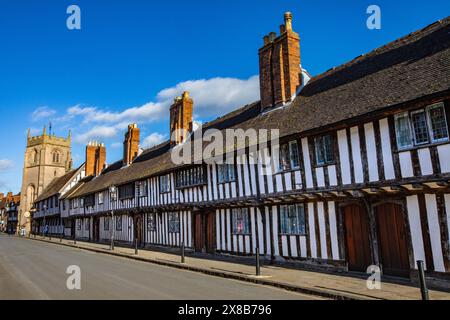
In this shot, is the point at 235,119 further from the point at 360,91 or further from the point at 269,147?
the point at 360,91

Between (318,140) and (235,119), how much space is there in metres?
7.99

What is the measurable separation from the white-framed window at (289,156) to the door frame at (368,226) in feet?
7.20

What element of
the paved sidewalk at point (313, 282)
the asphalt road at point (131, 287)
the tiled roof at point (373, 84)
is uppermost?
the tiled roof at point (373, 84)

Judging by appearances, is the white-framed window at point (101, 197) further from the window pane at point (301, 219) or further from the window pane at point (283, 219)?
the window pane at point (301, 219)

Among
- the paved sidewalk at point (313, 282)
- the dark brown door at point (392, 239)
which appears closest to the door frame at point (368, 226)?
the dark brown door at point (392, 239)

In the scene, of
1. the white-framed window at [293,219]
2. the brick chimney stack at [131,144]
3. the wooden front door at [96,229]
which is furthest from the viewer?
the wooden front door at [96,229]

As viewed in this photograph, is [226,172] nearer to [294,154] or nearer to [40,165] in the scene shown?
[294,154]

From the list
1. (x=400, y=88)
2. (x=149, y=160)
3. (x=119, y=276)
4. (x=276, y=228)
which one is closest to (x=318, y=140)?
(x=400, y=88)

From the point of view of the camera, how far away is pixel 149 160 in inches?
989

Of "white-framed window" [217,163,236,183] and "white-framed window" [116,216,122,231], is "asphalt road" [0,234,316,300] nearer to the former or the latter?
"white-framed window" [217,163,236,183]

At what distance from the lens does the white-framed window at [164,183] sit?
2003 cm

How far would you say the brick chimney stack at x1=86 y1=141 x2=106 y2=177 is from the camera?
36.2 meters

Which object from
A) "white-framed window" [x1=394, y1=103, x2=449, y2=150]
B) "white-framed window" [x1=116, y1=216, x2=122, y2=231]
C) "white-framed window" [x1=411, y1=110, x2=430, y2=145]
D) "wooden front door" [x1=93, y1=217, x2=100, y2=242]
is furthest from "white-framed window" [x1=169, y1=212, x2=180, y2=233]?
"wooden front door" [x1=93, y1=217, x2=100, y2=242]

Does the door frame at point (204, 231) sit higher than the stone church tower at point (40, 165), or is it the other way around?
the stone church tower at point (40, 165)
